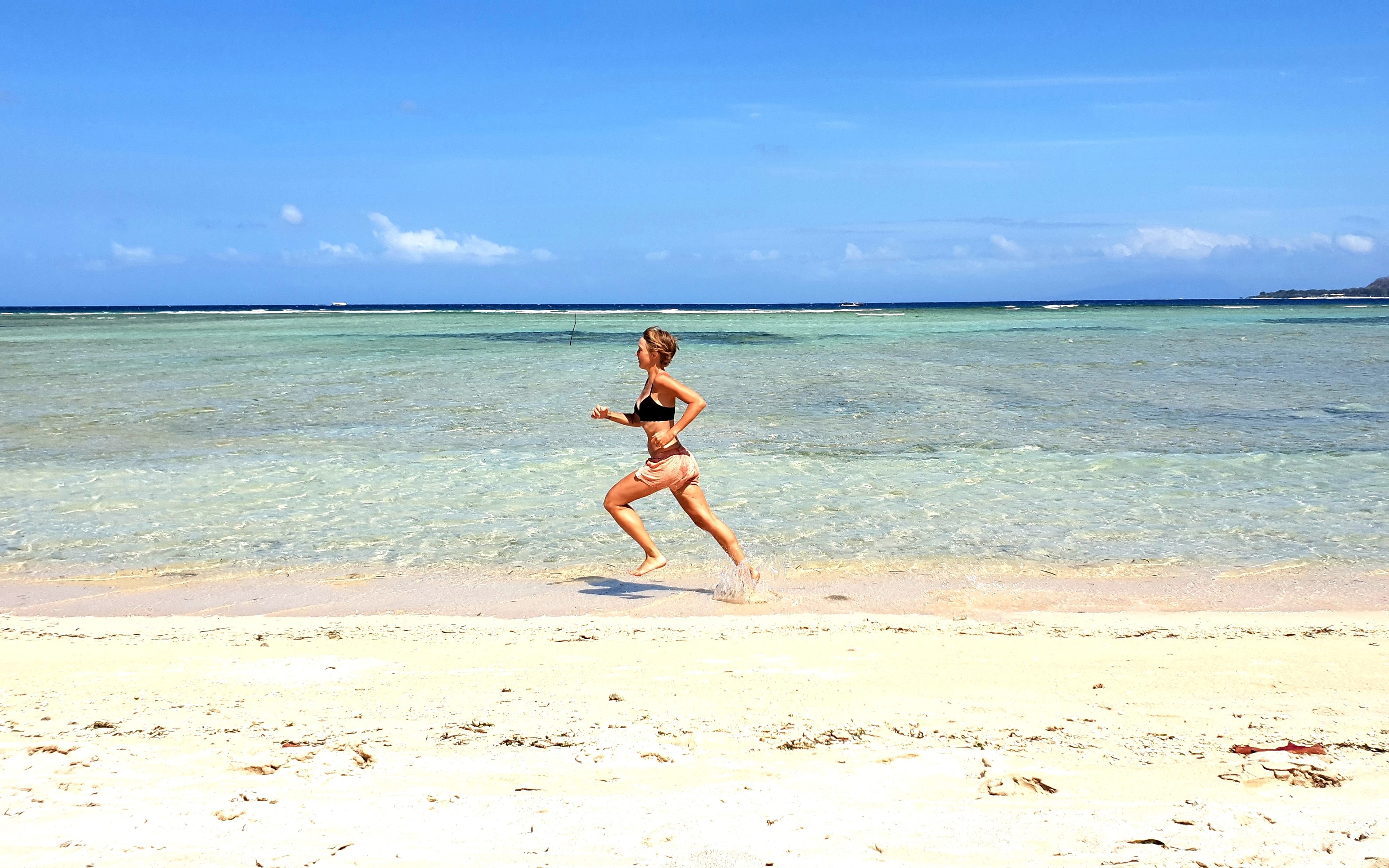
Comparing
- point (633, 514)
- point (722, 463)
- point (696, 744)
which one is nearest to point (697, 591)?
point (633, 514)

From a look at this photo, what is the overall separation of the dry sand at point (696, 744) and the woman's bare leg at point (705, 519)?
93cm

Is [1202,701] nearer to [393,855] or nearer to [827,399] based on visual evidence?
[393,855]

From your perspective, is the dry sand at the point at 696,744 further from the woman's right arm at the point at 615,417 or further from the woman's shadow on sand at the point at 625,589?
the woman's right arm at the point at 615,417

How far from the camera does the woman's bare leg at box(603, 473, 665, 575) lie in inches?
269

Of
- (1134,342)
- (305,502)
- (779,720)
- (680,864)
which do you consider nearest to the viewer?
(680,864)

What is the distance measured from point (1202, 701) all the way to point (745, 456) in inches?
312

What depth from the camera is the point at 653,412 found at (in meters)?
6.57

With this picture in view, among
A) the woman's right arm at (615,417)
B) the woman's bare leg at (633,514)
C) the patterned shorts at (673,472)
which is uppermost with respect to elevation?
the woman's right arm at (615,417)

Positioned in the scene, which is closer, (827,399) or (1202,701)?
(1202,701)

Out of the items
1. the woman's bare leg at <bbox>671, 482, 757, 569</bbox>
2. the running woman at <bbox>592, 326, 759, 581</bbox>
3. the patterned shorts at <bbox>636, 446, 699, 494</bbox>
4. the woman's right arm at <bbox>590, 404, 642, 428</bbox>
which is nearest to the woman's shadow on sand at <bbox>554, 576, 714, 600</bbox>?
the running woman at <bbox>592, 326, 759, 581</bbox>

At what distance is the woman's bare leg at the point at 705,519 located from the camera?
263 inches

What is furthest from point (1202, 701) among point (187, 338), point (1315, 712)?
point (187, 338)

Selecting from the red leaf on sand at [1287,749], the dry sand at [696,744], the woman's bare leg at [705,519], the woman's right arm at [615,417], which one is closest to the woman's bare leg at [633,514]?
the woman's bare leg at [705,519]

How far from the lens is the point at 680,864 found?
9.64ft
